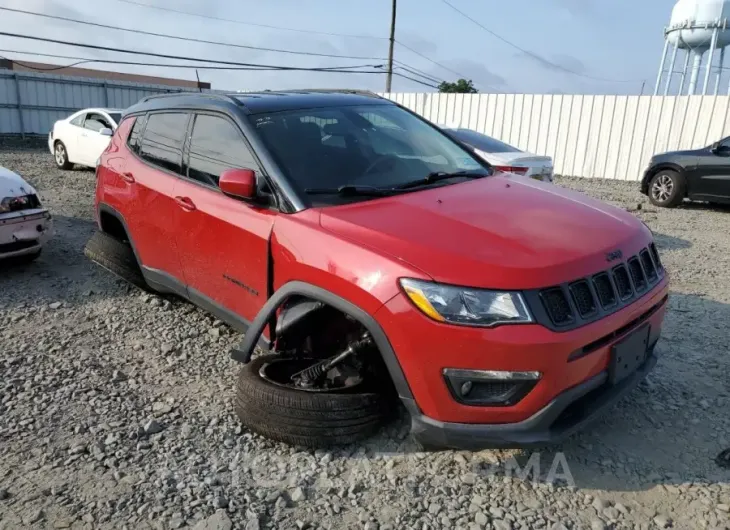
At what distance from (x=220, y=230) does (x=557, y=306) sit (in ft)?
6.46

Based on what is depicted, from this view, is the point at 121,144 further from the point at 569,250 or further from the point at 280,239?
the point at 569,250

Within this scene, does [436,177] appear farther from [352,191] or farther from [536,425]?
[536,425]

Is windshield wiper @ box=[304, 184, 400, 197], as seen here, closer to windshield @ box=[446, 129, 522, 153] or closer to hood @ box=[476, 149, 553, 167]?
hood @ box=[476, 149, 553, 167]

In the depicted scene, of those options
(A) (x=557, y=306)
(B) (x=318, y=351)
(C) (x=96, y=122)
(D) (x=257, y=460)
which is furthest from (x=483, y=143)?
(C) (x=96, y=122)

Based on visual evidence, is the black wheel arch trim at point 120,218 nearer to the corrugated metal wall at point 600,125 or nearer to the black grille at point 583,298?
the black grille at point 583,298

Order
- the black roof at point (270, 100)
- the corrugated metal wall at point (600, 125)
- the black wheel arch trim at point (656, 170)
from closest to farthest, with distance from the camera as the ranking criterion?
the black roof at point (270, 100) → the black wheel arch trim at point (656, 170) → the corrugated metal wall at point (600, 125)

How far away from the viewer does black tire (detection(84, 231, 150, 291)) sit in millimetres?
4871

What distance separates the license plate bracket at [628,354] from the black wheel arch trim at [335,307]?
3.02 ft

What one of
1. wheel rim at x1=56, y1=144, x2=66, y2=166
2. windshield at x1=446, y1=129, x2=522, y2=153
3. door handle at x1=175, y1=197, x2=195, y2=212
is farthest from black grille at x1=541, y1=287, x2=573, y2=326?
wheel rim at x1=56, y1=144, x2=66, y2=166

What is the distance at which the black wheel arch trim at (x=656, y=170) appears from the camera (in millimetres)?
10594

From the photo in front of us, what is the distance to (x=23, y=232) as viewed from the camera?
5.41 meters

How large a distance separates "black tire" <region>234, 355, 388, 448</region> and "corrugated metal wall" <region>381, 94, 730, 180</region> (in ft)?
48.8

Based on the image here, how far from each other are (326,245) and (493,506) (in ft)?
4.58

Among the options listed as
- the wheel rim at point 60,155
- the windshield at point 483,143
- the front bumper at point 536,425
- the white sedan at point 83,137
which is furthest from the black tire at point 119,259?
the wheel rim at point 60,155
